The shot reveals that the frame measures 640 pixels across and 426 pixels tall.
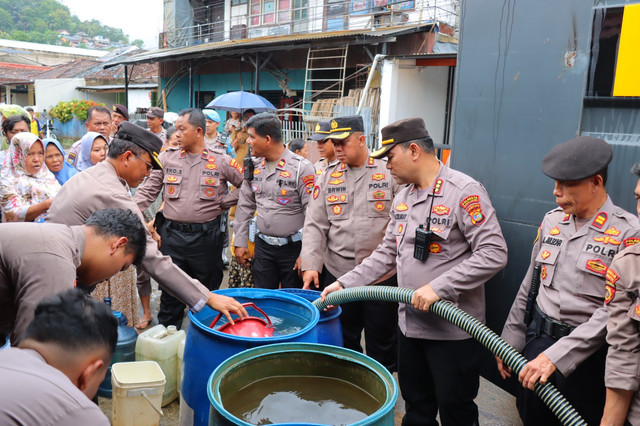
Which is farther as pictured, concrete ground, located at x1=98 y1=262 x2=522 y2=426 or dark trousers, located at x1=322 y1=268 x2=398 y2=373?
dark trousers, located at x1=322 y1=268 x2=398 y2=373

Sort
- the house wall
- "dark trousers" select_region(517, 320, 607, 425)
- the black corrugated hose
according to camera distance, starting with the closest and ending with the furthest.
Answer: the black corrugated hose
"dark trousers" select_region(517, 320, 607, 425)
the house wall

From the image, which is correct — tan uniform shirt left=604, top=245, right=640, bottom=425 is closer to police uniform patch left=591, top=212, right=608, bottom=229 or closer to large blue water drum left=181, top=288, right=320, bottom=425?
police uniform patch left=591, top=212, right=608, bottom=229

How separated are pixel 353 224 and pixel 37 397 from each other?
235cm

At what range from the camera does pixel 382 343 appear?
3.38 meters

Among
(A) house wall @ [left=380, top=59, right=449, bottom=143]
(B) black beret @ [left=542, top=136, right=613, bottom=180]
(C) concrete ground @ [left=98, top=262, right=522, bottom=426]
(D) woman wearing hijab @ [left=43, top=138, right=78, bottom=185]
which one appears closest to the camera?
(B) black beret @ [left=542, top=136, right=613, bottom=180]

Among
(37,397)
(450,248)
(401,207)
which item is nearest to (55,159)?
(401,207)

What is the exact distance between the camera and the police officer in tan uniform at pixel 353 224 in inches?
130

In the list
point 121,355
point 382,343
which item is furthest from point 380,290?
point 121,355

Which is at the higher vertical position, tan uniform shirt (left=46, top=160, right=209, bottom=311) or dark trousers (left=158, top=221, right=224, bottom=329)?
tan uniform shirt (left=46, top=160, right=209, bottom=311)

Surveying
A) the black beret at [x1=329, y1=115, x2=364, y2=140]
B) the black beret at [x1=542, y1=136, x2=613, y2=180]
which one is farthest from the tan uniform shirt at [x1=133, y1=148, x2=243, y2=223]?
the black beret at [x1=542, y1=136, x2=613, y2=180]

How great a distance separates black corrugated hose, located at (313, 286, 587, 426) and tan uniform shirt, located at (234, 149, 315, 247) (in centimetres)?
147

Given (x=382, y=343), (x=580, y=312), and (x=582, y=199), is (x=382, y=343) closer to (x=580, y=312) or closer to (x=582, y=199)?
(x=580, y=312)

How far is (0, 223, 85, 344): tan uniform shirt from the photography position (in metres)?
1.72

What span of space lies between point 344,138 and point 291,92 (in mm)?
11462
